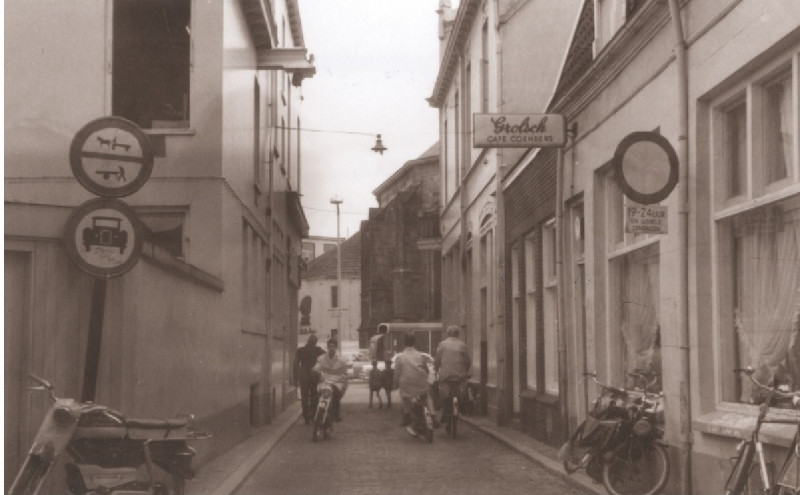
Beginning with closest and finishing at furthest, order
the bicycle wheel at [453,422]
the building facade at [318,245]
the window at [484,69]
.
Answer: the bicycle wheel at [453,422]
the window at [484,69]
the building facade at [318,245]

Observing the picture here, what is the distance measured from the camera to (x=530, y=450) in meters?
15.5

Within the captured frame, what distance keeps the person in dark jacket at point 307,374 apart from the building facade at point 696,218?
7.50 m

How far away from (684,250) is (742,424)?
173 cm

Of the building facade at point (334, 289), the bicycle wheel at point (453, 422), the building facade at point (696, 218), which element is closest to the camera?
the building facade at point (696, 218)

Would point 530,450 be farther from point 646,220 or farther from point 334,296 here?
point 334,296

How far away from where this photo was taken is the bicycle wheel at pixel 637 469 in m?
10.2

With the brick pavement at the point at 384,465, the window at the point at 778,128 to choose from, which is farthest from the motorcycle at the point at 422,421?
the window at the point at 778,128

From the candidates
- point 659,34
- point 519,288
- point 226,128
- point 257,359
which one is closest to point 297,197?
point 257,359

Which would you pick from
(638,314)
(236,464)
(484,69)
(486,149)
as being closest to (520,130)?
(638,314)

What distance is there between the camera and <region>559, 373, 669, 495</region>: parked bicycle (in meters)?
10.3

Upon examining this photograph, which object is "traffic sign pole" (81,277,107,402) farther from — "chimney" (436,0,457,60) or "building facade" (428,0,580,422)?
"chimney" (436,0,457,60)

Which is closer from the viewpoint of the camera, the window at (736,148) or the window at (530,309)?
the window at (736,148)

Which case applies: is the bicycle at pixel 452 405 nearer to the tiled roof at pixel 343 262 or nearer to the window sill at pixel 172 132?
the window sill at pixel 172 132

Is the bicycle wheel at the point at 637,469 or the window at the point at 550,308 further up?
the window at the point at 550,308
